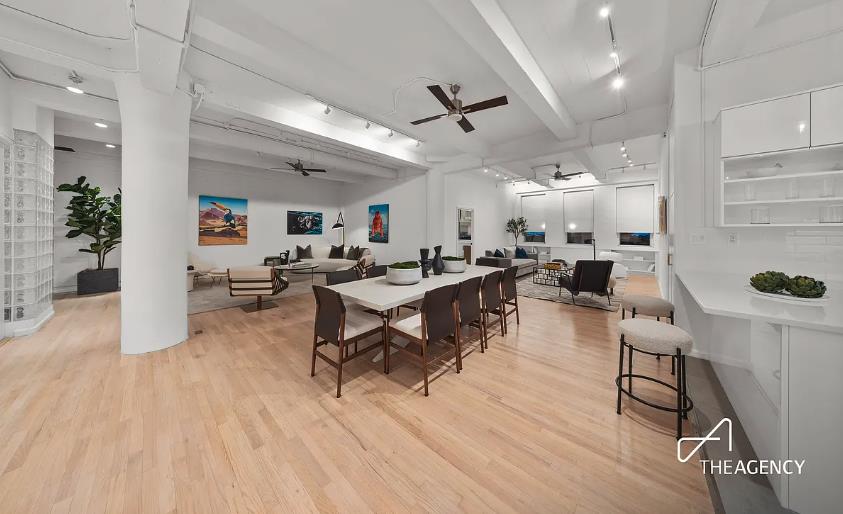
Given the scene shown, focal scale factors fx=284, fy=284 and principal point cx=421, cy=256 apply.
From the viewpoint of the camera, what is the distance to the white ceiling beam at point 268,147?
491 centimetres

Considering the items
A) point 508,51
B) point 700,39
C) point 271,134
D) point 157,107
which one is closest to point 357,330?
point 508,51

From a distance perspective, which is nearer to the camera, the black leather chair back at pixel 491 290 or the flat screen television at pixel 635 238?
the black leather chair back at pixel 491 290

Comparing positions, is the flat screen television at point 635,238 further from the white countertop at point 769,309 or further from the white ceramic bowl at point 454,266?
the white ceramic bowl at point 454,266

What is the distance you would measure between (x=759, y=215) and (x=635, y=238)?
753 cm

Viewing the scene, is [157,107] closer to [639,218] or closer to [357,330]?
[357,330]

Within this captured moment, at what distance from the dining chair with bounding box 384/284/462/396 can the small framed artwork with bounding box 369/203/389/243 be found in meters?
6.21

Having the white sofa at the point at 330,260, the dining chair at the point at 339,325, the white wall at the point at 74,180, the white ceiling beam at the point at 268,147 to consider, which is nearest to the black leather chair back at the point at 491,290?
the dining chair at the point at 339,325

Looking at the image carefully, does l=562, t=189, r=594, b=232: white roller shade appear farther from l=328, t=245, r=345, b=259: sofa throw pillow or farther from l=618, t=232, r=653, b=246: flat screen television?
l=328, t=245, r=345, b=259: sofa throw pillow

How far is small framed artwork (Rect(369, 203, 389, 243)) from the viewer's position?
8648 mm

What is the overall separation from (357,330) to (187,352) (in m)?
2.15

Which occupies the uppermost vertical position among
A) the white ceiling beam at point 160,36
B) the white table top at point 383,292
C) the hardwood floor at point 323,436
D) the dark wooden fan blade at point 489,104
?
the dark wooden fan blade at point 489,104

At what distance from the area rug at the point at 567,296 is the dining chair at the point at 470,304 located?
273 cm

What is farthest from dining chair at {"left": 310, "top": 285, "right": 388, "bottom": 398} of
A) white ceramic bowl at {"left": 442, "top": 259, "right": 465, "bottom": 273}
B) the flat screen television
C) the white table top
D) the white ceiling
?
the flat screen television

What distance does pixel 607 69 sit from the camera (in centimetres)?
321
